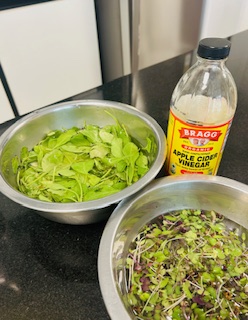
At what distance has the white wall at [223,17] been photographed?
1508mm

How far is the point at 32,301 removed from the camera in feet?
1.48

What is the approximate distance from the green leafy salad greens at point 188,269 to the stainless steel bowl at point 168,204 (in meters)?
0.02

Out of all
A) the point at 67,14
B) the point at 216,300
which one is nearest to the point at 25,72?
the point at 67,14

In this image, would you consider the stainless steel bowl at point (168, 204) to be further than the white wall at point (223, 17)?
No

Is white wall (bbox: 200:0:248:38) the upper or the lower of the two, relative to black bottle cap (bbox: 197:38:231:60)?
lower

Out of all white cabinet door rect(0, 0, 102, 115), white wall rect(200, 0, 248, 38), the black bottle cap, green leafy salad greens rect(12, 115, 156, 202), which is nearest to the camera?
the black bottle cap

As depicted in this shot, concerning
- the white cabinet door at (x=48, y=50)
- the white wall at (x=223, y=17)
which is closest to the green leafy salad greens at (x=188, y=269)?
the white cabinet door at (x=48, y=50)

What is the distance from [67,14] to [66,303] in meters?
1.33

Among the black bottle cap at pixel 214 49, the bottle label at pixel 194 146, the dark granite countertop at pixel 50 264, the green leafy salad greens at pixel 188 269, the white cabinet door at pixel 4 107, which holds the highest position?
the black bottle cap at pixel 214 49

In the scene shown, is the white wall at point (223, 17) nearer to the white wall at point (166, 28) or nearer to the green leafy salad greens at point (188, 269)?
the white wall at point (166, 28)

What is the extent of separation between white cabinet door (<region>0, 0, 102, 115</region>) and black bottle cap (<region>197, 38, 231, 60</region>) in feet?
3.53

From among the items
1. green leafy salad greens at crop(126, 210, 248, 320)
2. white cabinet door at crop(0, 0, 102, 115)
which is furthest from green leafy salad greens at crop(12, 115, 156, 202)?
white cabinet door at crop(0, 0, 102, 115)

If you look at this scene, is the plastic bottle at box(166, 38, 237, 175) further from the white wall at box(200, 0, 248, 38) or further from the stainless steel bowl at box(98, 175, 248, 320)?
the white wall at box(200, 0, 248, 38)

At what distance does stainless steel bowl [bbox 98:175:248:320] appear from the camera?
1.50ft
